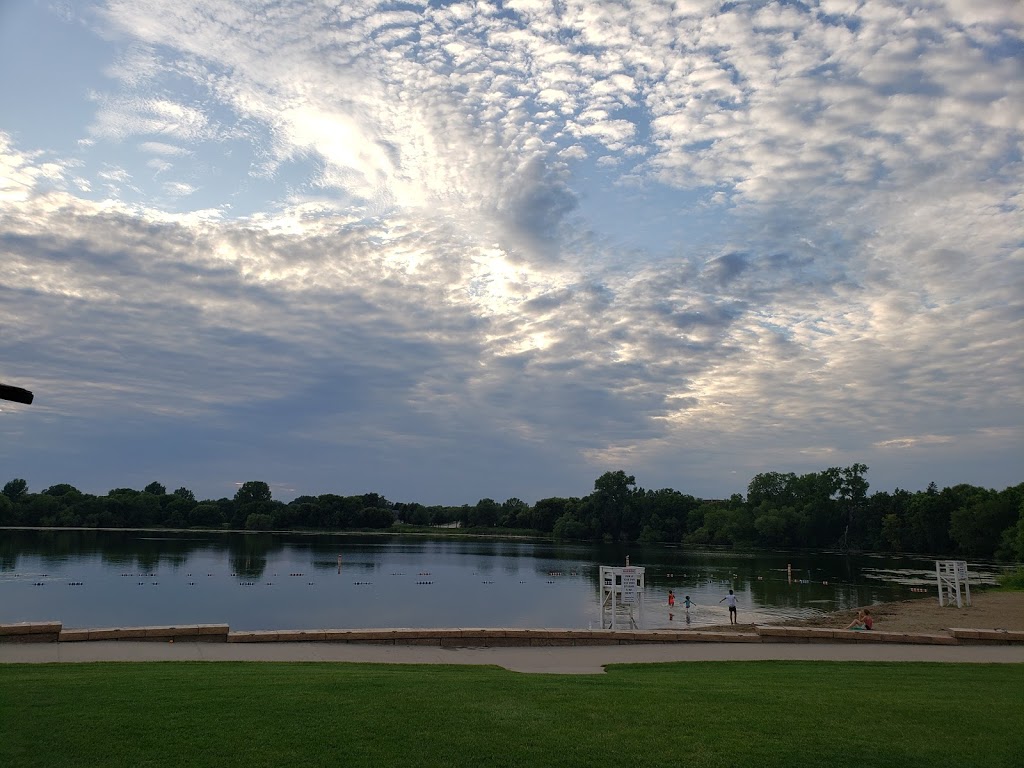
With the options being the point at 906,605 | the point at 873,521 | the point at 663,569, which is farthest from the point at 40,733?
the point at 873,521

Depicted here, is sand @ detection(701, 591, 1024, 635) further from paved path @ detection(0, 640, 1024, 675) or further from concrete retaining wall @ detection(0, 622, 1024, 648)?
paved path @ detection(0, 640, 1024, 675)

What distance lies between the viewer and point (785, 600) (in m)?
46.8

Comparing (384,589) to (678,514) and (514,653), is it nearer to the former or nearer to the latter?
(514,653)

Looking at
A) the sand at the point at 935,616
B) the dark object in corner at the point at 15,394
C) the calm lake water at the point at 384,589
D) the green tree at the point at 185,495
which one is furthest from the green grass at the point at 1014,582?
the green tree at the point at 185,495

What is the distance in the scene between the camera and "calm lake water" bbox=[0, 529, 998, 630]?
38031 millimetres

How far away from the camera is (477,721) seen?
8312mm

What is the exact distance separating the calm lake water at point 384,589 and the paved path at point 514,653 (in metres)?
17.6

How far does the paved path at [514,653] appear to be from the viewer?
1352 cm

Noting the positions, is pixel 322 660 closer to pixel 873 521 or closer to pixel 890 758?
pixel 890 758

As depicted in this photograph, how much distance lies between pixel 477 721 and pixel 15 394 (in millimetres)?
5752

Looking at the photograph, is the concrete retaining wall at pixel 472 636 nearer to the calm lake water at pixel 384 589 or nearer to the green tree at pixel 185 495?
the calm lake water at pixel 384 589

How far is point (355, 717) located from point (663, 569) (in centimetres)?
7084

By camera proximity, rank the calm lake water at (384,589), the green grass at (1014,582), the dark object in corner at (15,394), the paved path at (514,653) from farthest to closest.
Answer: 1. the green grass at (1014,582)
2. the calm lake water at (384,589)
3. the paved path at (514,653)
4. the dark object in corner at (15,394)

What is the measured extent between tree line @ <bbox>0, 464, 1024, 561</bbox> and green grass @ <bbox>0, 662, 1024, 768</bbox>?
98615 mm
